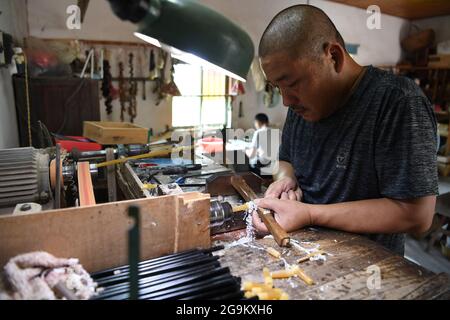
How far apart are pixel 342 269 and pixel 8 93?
8.12 feet

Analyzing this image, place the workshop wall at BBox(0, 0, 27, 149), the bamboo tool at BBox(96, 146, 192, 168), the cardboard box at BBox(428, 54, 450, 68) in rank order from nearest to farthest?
the bamboo tool at BBox(96, 146, 192, 168), the workshop wall at BBox(0, 0, 27, 149), the cardboard box at BBox(428, 54, 450, 68)

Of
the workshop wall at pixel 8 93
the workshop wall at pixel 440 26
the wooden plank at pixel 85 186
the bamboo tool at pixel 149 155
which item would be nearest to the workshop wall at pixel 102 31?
the workshop wall at pixel 8 93

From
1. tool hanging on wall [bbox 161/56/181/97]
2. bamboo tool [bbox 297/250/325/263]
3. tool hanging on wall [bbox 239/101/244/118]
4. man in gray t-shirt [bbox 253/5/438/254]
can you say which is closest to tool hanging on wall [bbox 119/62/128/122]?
tool hanging on wall [bbox 161/56/181/97]

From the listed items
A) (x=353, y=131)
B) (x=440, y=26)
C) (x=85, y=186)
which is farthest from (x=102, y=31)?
(x=440, y=26)

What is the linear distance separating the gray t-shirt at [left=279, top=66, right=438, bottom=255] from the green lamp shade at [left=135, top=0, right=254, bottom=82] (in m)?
0.65

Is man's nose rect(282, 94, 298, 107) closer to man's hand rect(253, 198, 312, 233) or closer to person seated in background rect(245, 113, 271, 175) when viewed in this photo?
man's hand rect(253, 198, 312, 233)

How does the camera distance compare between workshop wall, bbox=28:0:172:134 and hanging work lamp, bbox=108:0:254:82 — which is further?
workshop wall, bbox=28:0:172:134

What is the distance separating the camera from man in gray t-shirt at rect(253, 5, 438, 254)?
38.4 inches

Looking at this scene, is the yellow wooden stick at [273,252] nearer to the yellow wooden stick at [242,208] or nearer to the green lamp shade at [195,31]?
the yellow wooden stick at [242,208]

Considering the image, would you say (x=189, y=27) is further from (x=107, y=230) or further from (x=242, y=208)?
(x=242, y=208)

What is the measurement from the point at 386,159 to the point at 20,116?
8.39ft

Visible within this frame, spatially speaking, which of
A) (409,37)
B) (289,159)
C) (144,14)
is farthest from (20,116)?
(409,37)

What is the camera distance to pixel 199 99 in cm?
439

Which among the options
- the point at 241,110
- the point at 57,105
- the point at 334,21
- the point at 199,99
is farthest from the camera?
the point at 334,21
